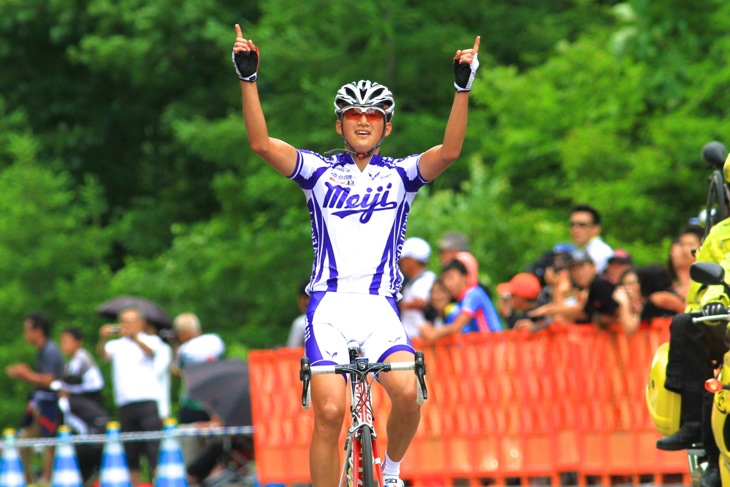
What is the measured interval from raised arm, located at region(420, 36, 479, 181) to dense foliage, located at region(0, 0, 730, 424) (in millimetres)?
9994

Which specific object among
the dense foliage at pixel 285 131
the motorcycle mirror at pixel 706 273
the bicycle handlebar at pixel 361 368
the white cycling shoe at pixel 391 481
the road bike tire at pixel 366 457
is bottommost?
the white cycling shoe at pixel 391 481

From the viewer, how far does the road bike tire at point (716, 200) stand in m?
10.6

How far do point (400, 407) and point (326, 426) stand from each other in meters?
0.46

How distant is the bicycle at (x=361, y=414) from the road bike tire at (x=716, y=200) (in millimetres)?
2675

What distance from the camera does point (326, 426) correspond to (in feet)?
29.6

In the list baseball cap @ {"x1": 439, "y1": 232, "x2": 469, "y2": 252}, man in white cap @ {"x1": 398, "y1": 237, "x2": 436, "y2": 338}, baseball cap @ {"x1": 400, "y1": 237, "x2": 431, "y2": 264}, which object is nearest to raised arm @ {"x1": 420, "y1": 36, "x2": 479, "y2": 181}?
man in white cap @ {"x1": 398, "y1": 237, "x2": 436, "y2": 338}

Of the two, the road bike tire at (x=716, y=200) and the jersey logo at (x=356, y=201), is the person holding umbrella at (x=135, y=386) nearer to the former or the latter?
the road bike tire at (x=716, y=200)

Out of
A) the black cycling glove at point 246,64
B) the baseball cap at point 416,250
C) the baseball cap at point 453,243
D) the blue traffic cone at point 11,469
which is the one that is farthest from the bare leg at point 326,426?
the blue traffic cone at point 11,469

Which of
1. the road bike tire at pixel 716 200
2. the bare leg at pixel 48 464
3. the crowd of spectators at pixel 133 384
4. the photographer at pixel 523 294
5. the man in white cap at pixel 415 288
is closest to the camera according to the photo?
the road bike tire at pixel 716 200

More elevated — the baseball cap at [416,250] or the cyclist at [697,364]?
the baseball cap at [416,250]

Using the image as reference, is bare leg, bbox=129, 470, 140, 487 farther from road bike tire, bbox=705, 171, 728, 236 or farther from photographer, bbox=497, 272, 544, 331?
road bike tire, bbox=705, 171, 728, 236

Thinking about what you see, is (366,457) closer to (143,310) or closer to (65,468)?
(65,468)

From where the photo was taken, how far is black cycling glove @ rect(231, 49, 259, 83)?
9047mm

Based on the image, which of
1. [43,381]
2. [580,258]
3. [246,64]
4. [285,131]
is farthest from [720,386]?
[285,131]
